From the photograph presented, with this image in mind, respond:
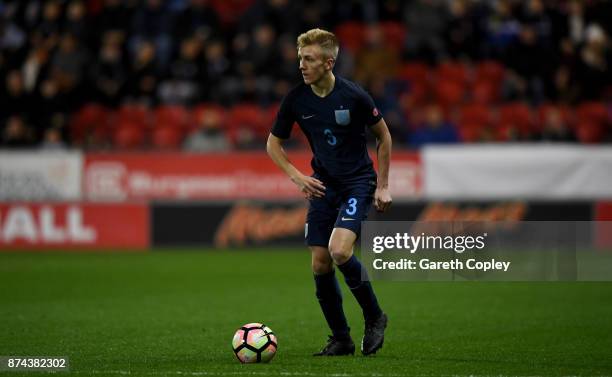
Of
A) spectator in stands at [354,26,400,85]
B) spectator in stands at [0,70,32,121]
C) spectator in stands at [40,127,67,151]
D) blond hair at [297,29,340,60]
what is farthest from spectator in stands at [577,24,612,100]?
blond hair at [297,29,340,60]

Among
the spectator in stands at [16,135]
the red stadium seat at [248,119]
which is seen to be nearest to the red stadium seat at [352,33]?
the red stadium seat at [248,119]

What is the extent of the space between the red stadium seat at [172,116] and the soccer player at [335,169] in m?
12.1

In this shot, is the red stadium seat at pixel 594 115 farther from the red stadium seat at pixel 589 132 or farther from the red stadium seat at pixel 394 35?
the red stadium seat at pixel 394 35

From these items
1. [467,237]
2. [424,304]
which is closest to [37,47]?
[424,304]

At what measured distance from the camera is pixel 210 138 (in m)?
18.8

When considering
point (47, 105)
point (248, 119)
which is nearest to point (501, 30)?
point (248, 119)

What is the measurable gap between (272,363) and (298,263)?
8825 mm

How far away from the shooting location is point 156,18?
70.9ft

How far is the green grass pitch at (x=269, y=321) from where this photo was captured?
7371 mm

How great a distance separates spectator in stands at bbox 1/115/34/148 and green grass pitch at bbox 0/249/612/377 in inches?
129

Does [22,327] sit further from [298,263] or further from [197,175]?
[197,175]

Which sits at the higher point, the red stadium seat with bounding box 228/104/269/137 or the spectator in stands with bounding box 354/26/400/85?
the spectator in stands with bounding box 354/26/400/85

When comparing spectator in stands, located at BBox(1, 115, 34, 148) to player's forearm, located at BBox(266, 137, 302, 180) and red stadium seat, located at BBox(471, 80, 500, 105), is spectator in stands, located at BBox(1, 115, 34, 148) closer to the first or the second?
red stadium seat, located at BBox(471, 80, 500, 105)

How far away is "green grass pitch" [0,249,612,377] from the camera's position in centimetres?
737
